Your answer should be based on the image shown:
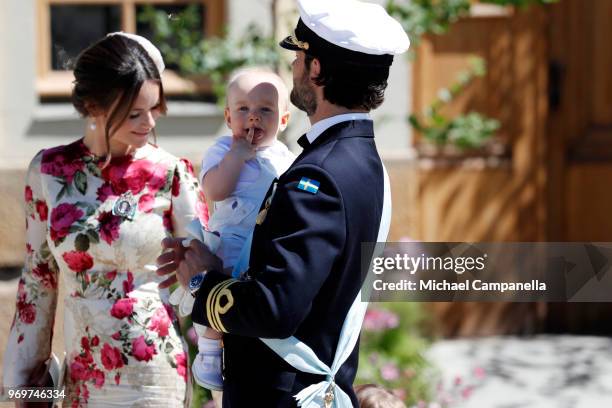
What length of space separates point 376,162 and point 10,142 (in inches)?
143

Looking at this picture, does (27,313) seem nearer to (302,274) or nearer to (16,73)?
(302,274)

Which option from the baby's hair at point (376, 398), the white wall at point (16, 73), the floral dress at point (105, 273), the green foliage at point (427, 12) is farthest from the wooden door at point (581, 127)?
the floral dress at point (105, 273)

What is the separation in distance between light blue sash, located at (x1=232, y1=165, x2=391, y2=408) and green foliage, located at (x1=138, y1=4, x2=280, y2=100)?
2990 millimetres

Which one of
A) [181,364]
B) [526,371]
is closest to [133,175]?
[181,364]

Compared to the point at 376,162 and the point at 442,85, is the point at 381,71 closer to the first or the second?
the point at 376,162

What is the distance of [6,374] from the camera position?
3.17m

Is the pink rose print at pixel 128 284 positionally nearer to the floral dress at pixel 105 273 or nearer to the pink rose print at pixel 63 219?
the floral dress at pixel 105 273

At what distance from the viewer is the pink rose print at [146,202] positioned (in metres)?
3.12

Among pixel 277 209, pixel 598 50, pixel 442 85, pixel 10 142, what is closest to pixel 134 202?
pixel 277 209

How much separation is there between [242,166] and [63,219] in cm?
60

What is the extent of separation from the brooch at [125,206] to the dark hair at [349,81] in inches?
33.8

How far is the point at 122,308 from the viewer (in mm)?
3082

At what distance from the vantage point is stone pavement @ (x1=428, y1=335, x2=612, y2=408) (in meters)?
5.80

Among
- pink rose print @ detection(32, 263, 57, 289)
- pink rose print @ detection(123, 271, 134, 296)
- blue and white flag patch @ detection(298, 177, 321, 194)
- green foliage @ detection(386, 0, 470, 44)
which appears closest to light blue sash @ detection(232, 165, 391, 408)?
blue and white flag patch @ detection(298, 177, 321, 194)
